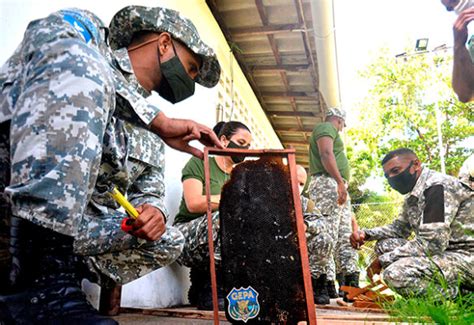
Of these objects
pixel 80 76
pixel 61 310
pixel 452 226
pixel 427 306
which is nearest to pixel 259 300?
pixel 427 306

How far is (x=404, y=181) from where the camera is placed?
3137 mm

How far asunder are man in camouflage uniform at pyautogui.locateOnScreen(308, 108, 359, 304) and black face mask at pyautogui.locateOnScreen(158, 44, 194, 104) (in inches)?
95.2

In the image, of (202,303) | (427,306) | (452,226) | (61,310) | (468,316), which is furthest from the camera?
(452,226)

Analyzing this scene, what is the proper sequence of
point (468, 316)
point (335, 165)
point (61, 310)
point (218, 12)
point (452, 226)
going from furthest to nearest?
point (218, 12), point (335, 165), point (452, 226), point (468, 316), point (61, 310)

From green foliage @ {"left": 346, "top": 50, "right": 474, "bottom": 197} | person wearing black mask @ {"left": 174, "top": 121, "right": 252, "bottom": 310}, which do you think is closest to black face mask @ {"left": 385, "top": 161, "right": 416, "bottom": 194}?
person wearing black mask @ {"left": 174, "top": 121, "right": 252, "bottom": 310}

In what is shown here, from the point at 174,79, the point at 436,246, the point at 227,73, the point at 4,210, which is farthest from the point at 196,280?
the point at 227,73

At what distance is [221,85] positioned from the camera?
431 cm

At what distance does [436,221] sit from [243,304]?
1.58 metres

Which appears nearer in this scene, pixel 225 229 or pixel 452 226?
pixel 225 229

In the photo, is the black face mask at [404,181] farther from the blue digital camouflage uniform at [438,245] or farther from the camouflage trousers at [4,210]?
the camouflage trousers at [4,210]

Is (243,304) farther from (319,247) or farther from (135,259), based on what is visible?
(319,247)

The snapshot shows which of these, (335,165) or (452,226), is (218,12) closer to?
(335,165)

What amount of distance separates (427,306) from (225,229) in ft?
2.64

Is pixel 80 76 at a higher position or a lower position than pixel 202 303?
higher
